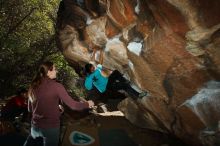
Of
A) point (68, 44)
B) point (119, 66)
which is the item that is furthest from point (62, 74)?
point (119, 66)

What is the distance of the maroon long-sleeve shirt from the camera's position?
5.02 meters

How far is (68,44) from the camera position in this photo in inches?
584

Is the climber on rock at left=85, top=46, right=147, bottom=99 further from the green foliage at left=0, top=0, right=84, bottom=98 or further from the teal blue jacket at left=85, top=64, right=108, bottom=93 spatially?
the green foliage at left=0, top=0, right=84, bottom=98

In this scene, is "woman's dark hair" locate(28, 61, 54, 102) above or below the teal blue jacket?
above

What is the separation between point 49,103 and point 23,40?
17.0m

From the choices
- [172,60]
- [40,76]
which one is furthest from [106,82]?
[40,76]

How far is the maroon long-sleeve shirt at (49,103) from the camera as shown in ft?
16.5

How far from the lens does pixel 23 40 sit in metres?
21.4

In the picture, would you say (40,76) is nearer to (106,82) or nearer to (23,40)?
(106,82)

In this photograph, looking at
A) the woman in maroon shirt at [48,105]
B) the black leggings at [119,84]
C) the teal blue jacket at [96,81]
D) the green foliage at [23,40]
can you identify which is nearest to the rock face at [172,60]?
the black leggings at [119,84]

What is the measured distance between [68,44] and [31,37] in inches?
311

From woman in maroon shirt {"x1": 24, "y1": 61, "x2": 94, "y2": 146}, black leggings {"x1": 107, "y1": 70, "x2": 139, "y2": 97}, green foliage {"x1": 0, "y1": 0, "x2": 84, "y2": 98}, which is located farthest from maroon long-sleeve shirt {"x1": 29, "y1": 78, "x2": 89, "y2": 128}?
green foliage {"x1": 0, "y1": 0, "x2": 84, "y2": 98}

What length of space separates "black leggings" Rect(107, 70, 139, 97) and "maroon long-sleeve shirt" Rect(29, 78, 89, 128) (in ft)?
15.2

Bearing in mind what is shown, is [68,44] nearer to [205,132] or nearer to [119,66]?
[119,66]
